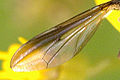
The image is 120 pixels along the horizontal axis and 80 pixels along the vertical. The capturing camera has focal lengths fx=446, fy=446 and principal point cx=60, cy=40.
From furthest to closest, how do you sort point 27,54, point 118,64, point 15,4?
point 15,4, point 118,64, point 27,54

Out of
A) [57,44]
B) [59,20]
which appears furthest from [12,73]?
[57,44]

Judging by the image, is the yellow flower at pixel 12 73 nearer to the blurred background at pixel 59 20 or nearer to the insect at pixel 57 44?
the blurred background at pixel 59 20

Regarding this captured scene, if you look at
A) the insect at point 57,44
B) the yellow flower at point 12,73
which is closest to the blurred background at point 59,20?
the yellow flower at point 12,73

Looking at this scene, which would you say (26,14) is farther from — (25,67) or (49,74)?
(25,67)

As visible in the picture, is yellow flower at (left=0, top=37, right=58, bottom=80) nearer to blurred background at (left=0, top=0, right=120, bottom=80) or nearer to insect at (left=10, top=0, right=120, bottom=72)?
blurred background at (left=0, top=0, right=120, bottom=80)

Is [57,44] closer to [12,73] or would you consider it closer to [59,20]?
[12,73]

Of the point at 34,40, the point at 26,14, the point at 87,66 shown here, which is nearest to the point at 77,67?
the point at 87,66

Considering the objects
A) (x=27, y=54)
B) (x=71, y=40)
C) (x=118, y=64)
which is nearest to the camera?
(x=27, y=54)

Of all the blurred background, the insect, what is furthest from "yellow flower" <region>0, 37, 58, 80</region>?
the insect
